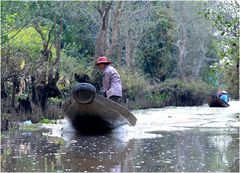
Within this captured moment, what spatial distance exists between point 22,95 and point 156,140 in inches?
264

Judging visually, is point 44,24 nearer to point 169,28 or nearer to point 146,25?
point 146,25

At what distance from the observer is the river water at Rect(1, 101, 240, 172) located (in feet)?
29.8

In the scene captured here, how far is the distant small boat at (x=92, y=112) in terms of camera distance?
45.2 feet

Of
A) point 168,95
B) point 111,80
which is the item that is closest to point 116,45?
point 168,95

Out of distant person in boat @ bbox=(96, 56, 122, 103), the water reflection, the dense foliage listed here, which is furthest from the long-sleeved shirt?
the dense foliage

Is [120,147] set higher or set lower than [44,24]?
lower

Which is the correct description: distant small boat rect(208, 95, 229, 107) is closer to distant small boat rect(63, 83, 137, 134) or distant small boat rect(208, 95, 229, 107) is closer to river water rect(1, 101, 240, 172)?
river water rect(1, 101, 240, 172)

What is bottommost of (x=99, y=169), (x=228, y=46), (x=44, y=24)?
(x=99, y=169)

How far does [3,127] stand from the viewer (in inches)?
582

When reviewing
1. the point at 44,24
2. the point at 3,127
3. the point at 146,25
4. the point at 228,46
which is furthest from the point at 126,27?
the point at 3,127

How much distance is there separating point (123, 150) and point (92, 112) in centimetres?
296

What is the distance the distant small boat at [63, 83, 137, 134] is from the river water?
0.26 meters

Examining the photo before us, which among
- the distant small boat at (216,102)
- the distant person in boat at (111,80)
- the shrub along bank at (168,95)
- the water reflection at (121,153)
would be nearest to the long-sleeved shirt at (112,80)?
the distant person in boat at (111,80)

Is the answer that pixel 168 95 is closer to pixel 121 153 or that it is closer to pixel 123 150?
pixel 123 150
